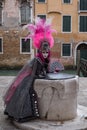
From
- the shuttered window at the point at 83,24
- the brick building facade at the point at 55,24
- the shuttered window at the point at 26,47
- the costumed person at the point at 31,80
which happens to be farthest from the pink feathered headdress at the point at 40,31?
the shuttered window at the point at 83,24

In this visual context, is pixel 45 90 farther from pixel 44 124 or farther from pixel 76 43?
pixel 76 43

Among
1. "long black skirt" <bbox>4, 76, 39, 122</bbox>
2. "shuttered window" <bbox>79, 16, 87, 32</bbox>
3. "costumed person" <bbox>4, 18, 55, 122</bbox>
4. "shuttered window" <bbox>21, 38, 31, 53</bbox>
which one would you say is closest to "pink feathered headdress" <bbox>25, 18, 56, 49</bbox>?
"costumed person" <bbox>4, 18, 55, 122</bbox>

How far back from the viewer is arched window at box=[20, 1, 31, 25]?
26.0 m

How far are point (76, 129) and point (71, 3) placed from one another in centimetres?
2273

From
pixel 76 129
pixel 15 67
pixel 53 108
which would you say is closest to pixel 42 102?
pixel 53 108

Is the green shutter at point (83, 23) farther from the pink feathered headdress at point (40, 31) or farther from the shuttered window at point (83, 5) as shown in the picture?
the pink feathered headdress at point (40, 31)

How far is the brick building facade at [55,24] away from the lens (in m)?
25.8

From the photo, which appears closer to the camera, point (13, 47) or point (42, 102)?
point (42, 102)

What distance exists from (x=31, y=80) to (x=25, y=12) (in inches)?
885

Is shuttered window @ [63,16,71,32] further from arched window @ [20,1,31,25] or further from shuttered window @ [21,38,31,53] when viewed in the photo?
shuttered window @ [21,38,31,53]

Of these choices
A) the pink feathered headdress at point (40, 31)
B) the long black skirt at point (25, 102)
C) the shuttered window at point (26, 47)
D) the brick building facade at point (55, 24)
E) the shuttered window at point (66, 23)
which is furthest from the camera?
the shuttered window at point (26, 47)

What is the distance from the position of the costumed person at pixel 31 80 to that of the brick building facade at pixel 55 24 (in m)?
21.6

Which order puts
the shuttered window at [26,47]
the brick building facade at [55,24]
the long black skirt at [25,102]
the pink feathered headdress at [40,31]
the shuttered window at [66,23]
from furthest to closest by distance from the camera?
the shuttered window at [26,47]
the shuttered window at [66,23]
the brick building facade at [55,24]
the pink feathered headdress at [40,31]
the long black skirt at [25,102]

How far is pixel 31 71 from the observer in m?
4.02
